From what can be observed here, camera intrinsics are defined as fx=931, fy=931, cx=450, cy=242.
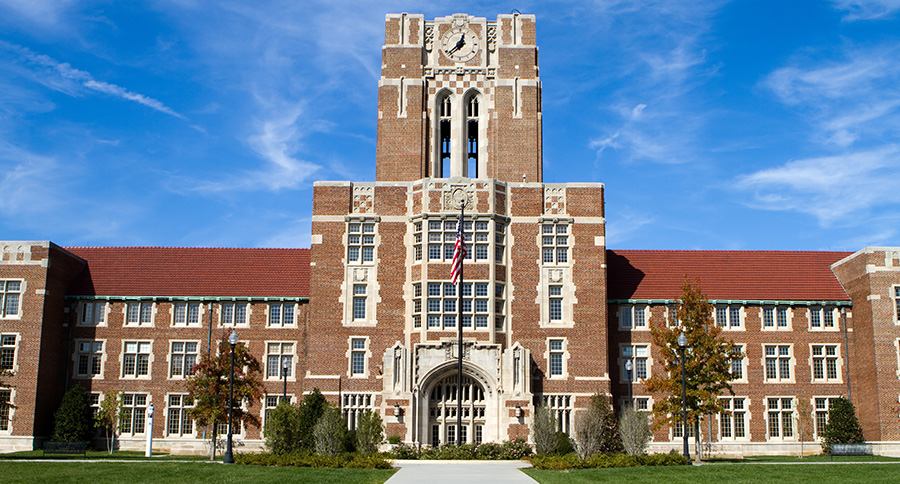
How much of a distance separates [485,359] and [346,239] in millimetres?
9671

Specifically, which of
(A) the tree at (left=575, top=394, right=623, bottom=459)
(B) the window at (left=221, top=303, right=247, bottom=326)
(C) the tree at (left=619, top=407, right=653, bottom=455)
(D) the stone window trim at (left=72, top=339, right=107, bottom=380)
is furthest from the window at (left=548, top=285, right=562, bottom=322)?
(D) the stone window trim at (left=72, top=339, right=107, bottom=380)

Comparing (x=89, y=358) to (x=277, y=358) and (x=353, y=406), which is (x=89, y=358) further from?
(x=353, y=406)

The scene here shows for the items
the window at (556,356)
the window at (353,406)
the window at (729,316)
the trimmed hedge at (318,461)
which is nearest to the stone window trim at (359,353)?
the window at (353,406)

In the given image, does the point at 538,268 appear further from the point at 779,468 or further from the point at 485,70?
the point at 779,468

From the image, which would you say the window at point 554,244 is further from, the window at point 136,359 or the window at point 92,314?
the window at point 92,314

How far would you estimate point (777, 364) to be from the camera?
50.2 metres

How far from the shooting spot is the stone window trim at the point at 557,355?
4706 centimetres

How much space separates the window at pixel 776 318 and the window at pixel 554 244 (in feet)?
38.7

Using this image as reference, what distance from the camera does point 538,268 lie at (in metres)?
48.1

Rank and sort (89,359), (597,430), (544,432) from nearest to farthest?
(597,430) → (544,432) → (89,359)

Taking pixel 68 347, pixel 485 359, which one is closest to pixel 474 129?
pixel 485 359

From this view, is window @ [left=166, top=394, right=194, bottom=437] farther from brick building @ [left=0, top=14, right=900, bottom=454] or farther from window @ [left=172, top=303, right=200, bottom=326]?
window @ [left=172, top=303, right=200, bottom=326]

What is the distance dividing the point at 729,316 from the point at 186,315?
29.6 metres

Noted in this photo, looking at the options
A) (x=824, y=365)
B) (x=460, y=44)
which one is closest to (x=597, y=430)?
(x=824, y=365)
